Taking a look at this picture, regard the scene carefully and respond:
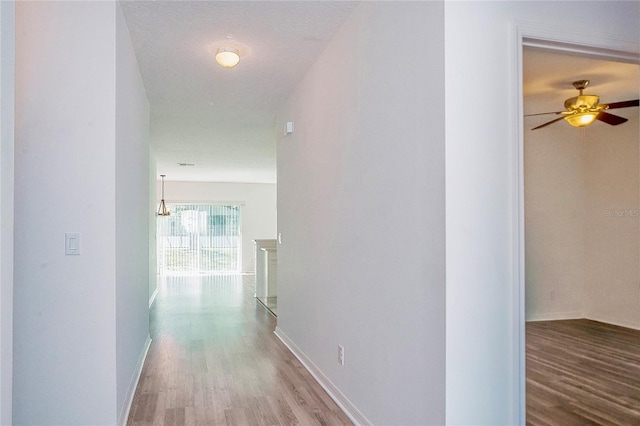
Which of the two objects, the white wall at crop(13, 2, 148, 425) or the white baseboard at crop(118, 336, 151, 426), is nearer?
the white wall at crop(13, 2, 148, 425)

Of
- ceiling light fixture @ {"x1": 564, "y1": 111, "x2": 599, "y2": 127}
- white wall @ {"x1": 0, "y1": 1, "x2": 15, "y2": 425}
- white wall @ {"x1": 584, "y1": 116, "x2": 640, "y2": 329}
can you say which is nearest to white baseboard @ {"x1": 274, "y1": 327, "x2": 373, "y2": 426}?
white wall @ {"x1": 0, "y1": 1, "x2": 15, "y2": 425}

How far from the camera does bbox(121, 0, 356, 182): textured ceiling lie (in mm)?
2873

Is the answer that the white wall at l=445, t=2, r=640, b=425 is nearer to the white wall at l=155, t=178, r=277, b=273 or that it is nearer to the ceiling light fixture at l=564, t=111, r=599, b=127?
the ceiling light fixture at l=564, t=111, r=599, b=127

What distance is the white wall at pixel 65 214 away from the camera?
2447 millimetres

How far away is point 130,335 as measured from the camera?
10.7 ft

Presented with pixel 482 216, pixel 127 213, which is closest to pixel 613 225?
pixel 482 216

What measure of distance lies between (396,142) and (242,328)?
389 cm

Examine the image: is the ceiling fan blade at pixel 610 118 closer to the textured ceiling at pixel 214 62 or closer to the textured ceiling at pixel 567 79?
the textured ceiling at pixel 567 79

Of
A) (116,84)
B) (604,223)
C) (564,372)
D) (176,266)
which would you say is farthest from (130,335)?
(176,266)

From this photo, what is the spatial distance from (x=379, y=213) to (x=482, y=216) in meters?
0.64

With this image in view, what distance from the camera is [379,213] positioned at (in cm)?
246

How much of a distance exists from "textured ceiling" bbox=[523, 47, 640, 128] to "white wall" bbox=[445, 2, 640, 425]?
1868 mm

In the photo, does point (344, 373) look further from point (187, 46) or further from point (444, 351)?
point (187, 46)

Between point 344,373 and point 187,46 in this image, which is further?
point 187,46
